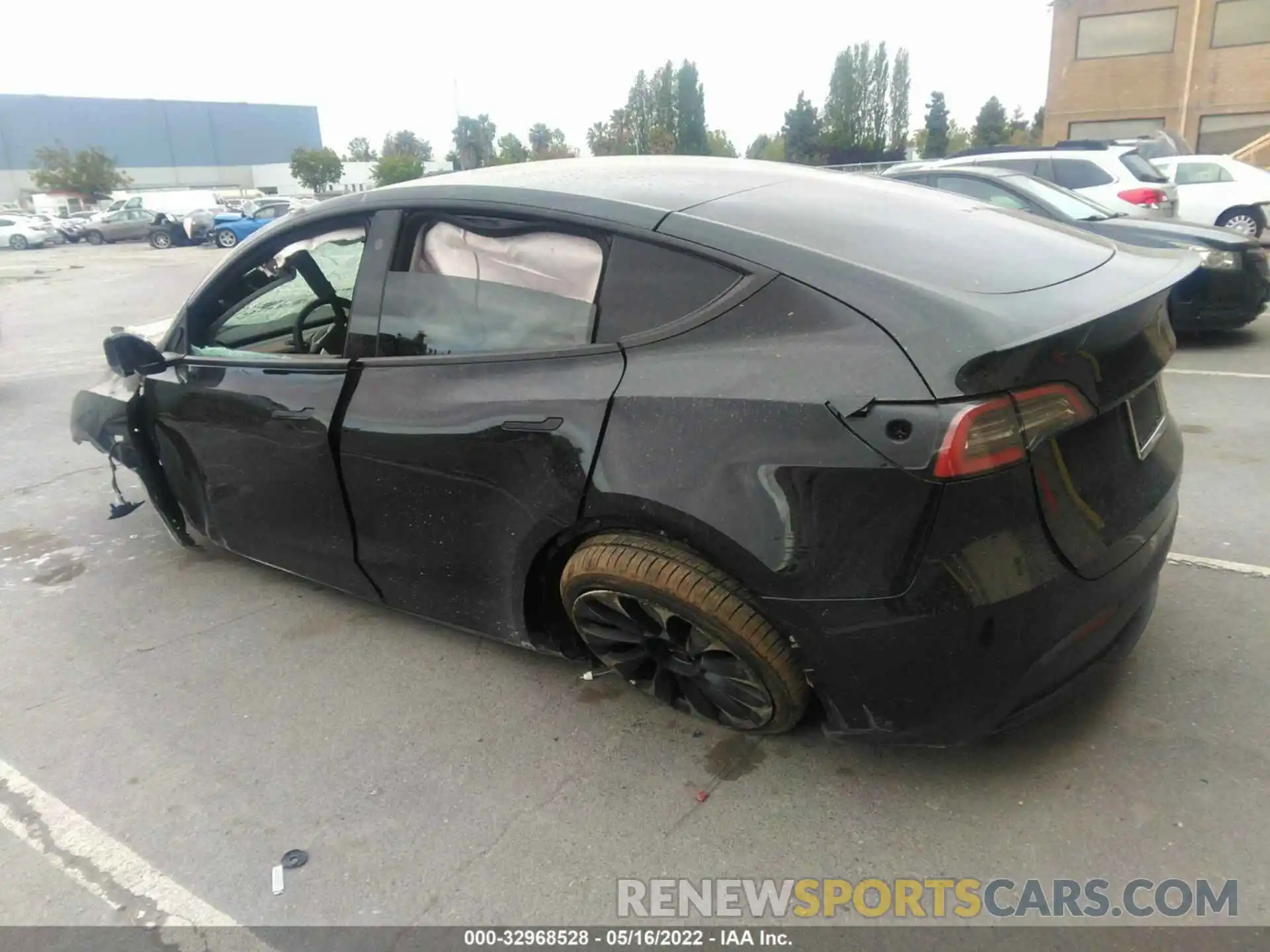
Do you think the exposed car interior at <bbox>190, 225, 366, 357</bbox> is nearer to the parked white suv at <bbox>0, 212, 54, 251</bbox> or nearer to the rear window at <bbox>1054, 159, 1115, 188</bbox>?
the rear window at <bbox>1054, 159, 1115, 188</bbox>

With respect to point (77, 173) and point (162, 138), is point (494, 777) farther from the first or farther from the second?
point (162, 138)

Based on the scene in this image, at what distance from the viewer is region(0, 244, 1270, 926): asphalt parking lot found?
87.1 inches

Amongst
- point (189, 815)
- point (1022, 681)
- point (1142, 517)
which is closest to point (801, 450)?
point (1022, 681)

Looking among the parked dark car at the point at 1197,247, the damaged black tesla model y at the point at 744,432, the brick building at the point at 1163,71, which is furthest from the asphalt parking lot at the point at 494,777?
the brick building at the point at 1163,71

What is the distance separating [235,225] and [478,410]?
109 ft

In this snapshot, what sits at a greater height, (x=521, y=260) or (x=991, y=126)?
(x=991, y=126)

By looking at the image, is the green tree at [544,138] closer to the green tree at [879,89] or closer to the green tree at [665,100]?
the green tree at [665,100]

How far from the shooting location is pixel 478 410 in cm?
266

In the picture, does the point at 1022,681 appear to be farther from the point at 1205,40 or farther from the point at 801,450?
the point at 1205,40

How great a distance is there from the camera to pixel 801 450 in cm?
211

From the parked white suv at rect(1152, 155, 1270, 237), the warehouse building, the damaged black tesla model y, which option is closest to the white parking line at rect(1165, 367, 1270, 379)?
the damaged black tesla model y

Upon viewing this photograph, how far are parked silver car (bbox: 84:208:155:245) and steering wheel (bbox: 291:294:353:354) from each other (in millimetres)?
39307

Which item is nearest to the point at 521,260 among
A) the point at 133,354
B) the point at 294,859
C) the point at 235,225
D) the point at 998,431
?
the point at 998,431

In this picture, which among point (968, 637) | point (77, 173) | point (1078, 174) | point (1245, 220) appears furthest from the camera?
point (77, 173)
